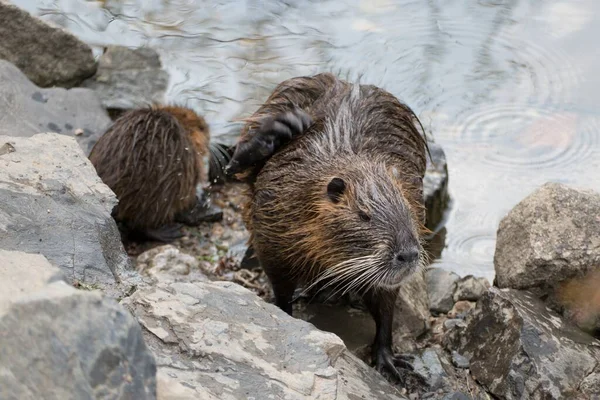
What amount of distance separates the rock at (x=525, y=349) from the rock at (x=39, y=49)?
14.3ft

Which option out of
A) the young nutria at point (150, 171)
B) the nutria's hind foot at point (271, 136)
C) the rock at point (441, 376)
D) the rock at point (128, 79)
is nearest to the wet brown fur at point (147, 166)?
the young nutria at point (150, 171)

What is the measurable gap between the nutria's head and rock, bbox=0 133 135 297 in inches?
40.4

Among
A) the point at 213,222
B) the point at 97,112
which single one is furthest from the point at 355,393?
the point at 97,112

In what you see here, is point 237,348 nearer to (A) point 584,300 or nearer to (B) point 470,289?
(A) point 584,300

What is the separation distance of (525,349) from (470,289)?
1174mm

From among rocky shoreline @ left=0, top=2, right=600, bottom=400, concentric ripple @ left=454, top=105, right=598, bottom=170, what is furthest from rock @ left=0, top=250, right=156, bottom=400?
concentric ripple @ left=454, top=105, right=598, bottom=170

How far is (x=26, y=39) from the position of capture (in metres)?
7.26

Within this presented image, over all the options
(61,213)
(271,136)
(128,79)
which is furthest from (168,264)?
(128,79)

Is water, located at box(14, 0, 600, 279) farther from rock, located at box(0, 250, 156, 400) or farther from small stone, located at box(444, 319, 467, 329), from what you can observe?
rock, located at box(0, 250, 156, 400)

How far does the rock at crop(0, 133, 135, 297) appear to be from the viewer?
372cm

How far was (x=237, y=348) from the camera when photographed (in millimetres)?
3441

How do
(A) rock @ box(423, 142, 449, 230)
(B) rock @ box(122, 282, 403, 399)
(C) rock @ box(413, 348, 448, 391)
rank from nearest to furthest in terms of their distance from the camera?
1. (B) rock @ box(122, 282, 403, 399)
2. (C) rock @ box(413, 348, 448, 391)
3. (A) rock @ box(423, 142, 449, 230)

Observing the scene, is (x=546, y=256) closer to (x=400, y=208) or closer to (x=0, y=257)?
(x=400, y=208)

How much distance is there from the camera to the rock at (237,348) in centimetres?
325
